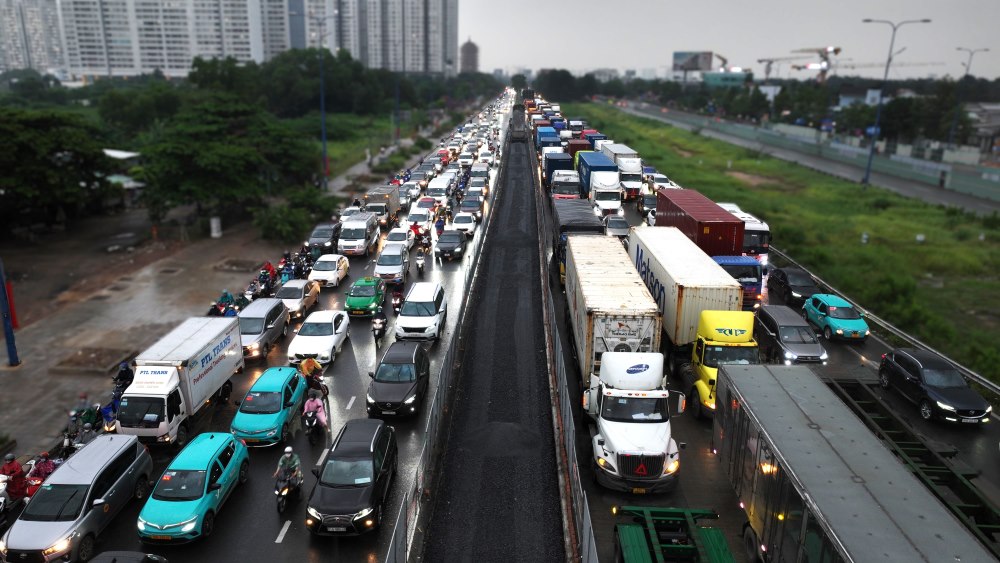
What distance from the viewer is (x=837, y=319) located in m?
26.5

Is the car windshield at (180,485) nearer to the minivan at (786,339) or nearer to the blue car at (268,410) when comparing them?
the blue car at (268,410)

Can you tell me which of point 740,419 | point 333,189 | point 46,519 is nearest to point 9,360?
point 46,519

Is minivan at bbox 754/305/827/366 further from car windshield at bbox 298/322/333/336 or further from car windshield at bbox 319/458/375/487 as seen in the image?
car windshield at bbox 298/322/333/336

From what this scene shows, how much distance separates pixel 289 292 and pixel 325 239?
1022 centimetres

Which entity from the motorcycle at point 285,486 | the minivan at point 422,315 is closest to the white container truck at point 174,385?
the motorcycle at point 285,486

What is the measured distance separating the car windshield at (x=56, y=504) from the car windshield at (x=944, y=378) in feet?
76.6

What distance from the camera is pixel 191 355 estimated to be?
1880 cm

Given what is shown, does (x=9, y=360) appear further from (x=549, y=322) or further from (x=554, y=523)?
(x=554, y=523)

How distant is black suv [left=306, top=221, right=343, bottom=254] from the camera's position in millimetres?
38719

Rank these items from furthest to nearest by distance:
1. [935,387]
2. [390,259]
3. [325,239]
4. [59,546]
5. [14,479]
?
[325,239], [390,259], [935,387], [14,479], [59,546]

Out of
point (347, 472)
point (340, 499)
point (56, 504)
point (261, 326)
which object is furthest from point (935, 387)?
point (56, 504)

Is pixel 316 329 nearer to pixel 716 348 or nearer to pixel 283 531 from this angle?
pixel 283 531

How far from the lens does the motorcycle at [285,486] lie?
1546 cm

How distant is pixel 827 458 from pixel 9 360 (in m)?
29.4
